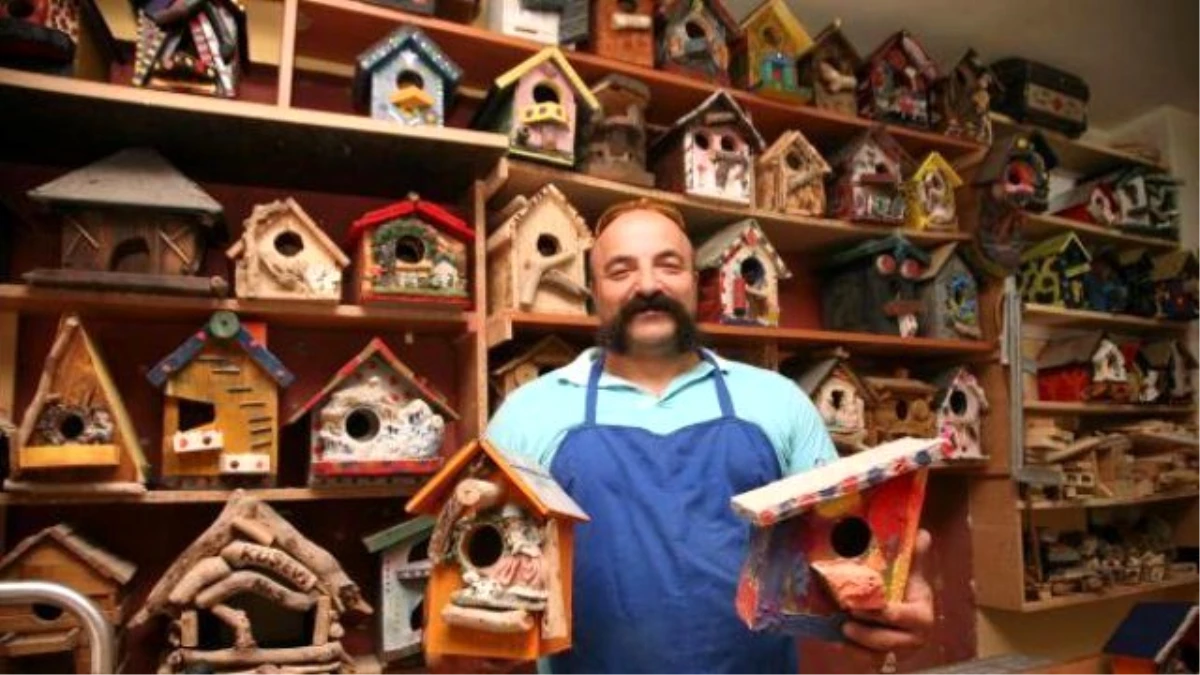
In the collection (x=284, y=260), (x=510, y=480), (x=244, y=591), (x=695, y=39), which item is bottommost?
(x=244, y=591)

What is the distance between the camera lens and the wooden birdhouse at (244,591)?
1606mm

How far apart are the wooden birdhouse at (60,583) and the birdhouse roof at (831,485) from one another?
1.41 metres

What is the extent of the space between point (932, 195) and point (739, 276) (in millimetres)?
992

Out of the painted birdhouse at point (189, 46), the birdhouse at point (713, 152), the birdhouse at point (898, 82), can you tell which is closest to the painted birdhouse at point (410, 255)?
the painted birdhouse at point (189, 46)

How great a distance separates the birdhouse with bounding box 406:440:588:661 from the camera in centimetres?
118

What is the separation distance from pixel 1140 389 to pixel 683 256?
109 inches

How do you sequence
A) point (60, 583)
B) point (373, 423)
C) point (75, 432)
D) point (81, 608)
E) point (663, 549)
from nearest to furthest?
point (81, 608) → point (663, 549) → point (60, 583) → point (75, 432) → point (373, 423)

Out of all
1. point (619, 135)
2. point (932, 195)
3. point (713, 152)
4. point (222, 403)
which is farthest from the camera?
point (932, 195)

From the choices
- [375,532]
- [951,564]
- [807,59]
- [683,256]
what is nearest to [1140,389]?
[951,564]

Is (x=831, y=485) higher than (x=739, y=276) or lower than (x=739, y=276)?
lower

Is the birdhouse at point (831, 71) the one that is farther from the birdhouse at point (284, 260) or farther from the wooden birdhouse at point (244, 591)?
the wooden birdhouse at point (244, 591)

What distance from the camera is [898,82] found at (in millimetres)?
3004

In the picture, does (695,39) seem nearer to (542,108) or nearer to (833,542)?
(542,108)

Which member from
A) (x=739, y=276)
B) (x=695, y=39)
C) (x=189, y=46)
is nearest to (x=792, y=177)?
(x=739, y=276)
